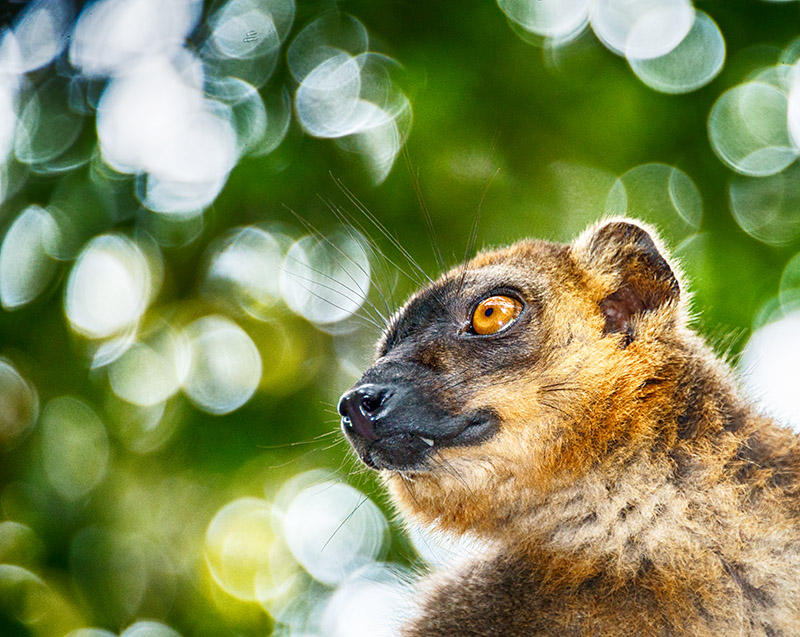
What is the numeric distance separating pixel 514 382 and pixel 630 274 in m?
0.66

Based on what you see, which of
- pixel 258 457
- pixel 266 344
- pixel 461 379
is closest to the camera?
pixel 461 379

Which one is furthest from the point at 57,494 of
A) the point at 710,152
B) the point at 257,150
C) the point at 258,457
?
the point at 710,152

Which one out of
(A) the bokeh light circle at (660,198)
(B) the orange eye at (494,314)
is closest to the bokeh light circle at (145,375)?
(B) the orange eye at (494,314)

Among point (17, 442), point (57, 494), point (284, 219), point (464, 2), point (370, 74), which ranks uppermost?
point (464, 2)

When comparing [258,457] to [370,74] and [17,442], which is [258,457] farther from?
[370,74]

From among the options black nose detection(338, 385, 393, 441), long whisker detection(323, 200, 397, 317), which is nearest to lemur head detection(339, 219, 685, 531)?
black nose detection(338, 385, 393, 441)

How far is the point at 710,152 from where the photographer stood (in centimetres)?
435

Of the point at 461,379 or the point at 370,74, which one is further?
the point at 370,74

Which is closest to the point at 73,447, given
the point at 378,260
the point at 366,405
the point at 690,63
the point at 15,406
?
the point at 15,406

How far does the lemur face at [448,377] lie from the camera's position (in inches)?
108

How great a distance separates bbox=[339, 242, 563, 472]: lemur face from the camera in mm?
2738

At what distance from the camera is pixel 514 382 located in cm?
279

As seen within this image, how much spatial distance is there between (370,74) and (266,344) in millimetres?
1683

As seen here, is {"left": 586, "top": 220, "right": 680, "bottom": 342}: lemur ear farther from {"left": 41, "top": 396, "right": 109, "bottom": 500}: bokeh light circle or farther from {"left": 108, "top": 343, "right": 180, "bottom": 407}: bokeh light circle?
{"left": 41, "top": 396, "right": 109, "bottom": 500}: bokeh light circle
